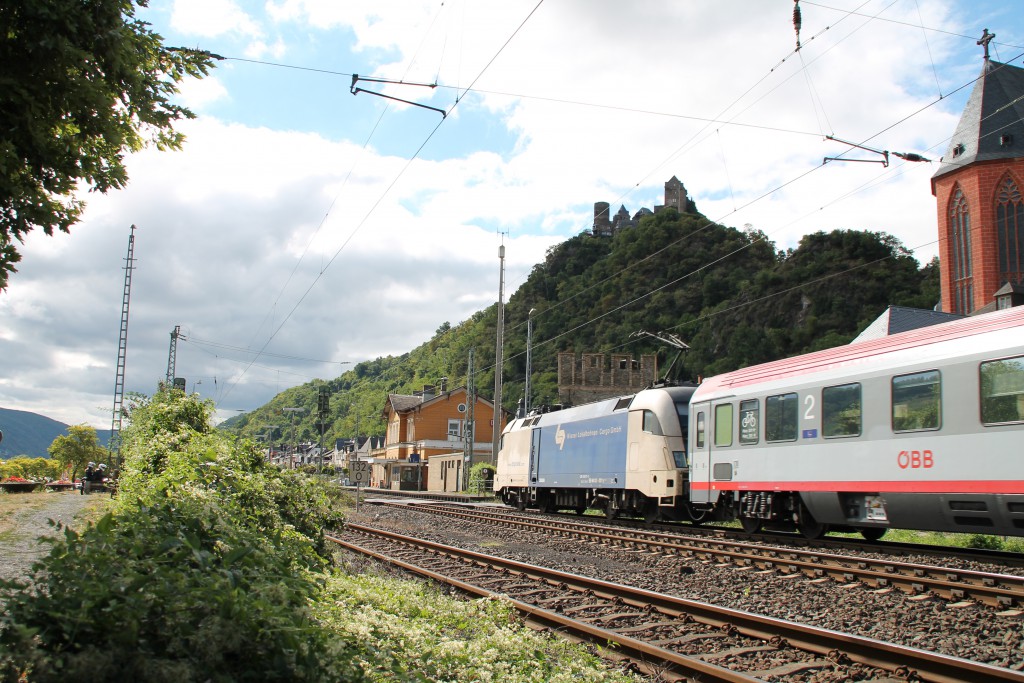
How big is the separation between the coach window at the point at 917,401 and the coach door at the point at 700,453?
517 centimetres

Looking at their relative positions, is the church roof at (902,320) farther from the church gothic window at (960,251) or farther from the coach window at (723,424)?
the church gothic window at (960,251)

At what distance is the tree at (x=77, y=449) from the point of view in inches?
2146

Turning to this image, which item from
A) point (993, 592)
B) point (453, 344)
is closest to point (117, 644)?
point (993, 592)

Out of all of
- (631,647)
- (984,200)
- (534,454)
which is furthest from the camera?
(984,200)

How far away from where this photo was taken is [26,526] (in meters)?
17.6

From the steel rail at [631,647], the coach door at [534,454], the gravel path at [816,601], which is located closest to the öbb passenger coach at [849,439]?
the gravel path at [816,601]

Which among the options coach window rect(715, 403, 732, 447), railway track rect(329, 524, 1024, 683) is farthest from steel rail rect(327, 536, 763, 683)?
coach window rect(715, 403, 732, 447)

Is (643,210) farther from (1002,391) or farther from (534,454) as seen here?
(1002,391)

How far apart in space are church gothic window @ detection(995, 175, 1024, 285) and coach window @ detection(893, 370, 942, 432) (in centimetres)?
5376

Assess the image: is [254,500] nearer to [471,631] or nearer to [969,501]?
[471,631]

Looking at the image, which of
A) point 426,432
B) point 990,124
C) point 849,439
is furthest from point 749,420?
point 426,432

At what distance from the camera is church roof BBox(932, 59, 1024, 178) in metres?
57.4

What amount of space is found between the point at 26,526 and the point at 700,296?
70814 millimetres

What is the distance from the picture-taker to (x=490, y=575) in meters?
11.7
